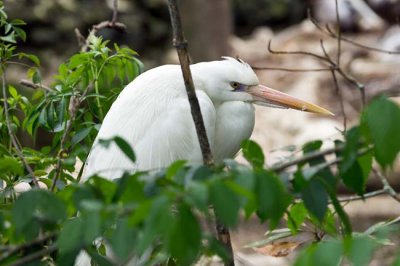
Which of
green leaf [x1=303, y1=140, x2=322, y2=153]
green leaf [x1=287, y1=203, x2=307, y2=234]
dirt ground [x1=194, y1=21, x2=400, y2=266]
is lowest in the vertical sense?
dirt ground [x1=194, y1=21, x2=400, y2=266]

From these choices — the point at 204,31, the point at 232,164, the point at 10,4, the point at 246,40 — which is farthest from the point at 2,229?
the point at 246,40

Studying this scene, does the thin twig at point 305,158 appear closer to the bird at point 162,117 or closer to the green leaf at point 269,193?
the green leaf at point 269,193

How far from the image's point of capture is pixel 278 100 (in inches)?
93.7

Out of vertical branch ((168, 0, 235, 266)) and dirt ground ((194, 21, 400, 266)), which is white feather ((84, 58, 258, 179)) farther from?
dirt ground ((194, 21, 400, 266))

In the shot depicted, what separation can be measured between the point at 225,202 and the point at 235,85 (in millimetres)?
1457

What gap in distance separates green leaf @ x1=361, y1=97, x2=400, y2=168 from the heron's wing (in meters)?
1.21

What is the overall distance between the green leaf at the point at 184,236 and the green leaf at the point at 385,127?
0.23m

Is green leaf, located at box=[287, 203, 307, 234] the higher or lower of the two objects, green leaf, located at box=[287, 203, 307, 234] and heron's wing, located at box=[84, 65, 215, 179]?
the lower

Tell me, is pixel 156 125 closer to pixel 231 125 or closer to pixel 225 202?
pixel 231 125

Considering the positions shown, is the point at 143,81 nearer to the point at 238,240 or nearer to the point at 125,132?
the point at 125,132

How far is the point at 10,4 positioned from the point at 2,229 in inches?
236

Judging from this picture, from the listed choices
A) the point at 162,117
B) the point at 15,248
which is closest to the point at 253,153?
the point at 15,248

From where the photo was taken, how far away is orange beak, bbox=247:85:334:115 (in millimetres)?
2348

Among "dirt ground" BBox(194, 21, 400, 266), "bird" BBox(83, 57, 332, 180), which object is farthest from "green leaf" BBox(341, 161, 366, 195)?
"dirt ground" BBox(194, 21, 400, 266)
